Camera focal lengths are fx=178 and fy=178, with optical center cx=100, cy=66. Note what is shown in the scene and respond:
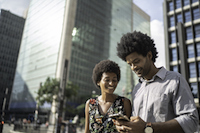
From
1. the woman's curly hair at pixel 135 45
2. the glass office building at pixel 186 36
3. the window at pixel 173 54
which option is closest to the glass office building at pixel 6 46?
the woman's curly hair at pixel 135 45

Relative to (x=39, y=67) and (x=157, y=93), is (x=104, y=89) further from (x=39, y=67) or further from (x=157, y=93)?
(x=39, y=67)

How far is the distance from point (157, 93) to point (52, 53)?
49359mm

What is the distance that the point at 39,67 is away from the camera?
174 feet

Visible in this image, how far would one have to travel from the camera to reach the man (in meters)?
1.32

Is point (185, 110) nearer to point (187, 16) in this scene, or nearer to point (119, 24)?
point (187, 16)

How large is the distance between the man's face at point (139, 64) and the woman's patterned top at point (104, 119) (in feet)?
1.97

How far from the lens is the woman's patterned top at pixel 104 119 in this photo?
2.03m

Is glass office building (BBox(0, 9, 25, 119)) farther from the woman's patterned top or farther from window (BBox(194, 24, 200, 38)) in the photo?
window (BBox(194, 24, 200, 38))

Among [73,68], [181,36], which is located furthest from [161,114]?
[73,68]

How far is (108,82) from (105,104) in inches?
10.8

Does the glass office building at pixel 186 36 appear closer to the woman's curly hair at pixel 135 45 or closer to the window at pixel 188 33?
A: the window at pixel 188 33

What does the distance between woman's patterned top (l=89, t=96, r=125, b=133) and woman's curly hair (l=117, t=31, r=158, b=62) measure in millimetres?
651

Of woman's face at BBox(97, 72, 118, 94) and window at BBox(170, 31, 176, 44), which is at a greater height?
window at BBox(170, 31, 176, 44)

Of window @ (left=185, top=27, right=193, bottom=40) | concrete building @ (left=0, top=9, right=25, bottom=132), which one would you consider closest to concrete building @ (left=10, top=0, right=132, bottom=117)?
window @ (left=185, top=27, right=193, bottom=40)
